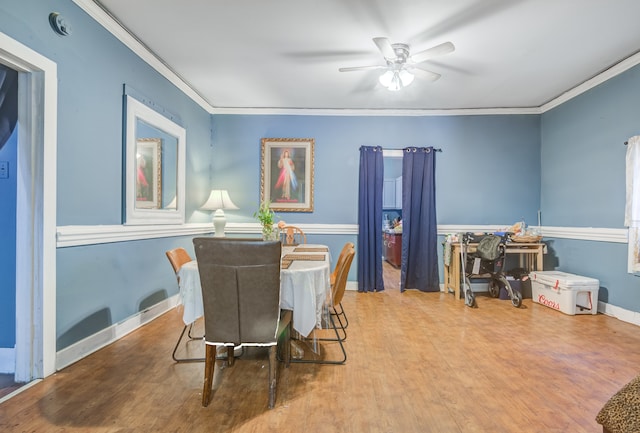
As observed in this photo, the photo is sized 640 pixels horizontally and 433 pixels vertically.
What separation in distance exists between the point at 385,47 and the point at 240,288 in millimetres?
2241

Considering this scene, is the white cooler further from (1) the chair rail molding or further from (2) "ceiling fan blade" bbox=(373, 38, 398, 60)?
(2) "ceiling fan blade" bbox=(373, 38, 398, 60)

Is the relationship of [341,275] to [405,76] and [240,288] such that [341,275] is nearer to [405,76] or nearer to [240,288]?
[240,288]

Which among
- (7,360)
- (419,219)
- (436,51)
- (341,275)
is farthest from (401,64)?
(7,360)

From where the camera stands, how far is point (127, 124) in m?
2.95

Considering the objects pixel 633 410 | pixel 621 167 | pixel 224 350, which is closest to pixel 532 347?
pixel 633 410

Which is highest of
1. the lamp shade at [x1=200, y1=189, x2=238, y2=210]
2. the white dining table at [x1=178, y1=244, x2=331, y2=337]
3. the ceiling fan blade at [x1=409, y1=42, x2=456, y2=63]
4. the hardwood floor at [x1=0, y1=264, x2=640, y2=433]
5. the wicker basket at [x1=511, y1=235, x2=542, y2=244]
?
the ceiling fan blade at [x1=409, y1=42, x2=456, y2=63]

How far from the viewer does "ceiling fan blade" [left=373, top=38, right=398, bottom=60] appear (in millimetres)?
2621

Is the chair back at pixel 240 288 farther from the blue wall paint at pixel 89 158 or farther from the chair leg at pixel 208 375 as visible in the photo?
the blue wall paint at pixel 89 158

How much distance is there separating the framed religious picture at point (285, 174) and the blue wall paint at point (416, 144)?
105 millimetres

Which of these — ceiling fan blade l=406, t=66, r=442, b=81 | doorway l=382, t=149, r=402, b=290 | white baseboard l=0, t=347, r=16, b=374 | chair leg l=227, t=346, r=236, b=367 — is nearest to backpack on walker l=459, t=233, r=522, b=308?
ceiling fan blade l=406, t=66, r=442, b=81

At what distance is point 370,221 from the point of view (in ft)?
15.8

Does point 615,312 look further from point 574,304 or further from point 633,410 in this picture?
point 633,410

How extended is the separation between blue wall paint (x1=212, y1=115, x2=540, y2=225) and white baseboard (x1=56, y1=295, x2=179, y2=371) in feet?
6.42

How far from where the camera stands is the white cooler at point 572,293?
3.69 m
